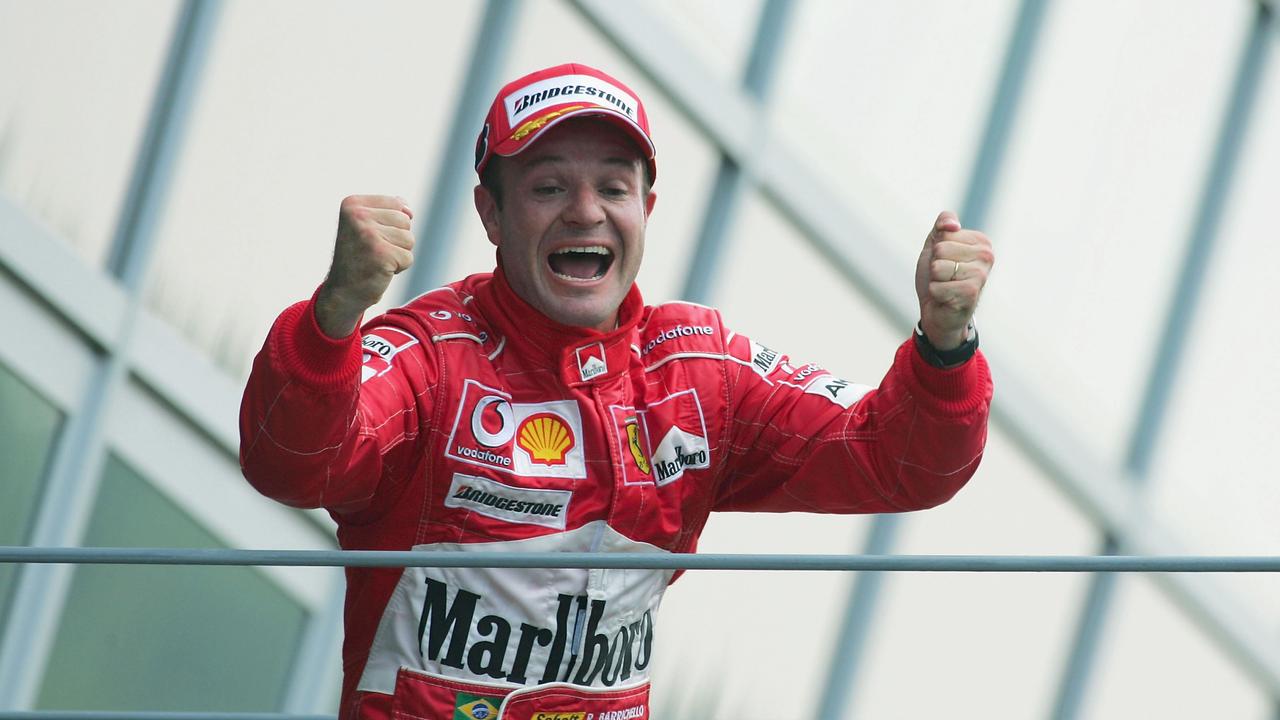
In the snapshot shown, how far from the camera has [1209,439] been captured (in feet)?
15.1

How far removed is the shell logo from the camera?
5.90ft

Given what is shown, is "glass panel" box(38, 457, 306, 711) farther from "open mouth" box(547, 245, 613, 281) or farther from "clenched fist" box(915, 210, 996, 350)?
"clenched fist" box(915, 210, 996, 350)

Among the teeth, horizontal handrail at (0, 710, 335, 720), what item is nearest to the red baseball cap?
the teeth

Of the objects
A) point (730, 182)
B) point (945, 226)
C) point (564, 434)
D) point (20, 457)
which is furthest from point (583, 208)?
point (730, 182)

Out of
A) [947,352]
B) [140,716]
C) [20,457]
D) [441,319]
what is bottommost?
[140,716]

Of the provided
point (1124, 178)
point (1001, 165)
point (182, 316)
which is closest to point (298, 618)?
point (182, 316)

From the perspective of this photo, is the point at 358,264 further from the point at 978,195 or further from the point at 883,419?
the point at 978,195

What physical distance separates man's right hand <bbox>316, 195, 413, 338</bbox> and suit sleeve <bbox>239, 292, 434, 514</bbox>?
0.01 meters

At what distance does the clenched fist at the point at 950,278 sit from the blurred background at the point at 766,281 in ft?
6.58

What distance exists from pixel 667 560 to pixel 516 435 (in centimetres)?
34

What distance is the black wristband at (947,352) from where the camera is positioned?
1.76 m

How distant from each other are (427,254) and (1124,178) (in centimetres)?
181

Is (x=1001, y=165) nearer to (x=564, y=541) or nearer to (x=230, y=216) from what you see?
(x=230, y=216)

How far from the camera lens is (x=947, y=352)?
1.76 metres
